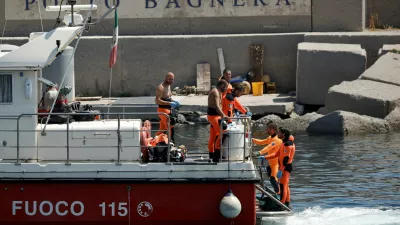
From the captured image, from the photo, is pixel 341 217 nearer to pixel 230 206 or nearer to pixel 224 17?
pixel 230 206

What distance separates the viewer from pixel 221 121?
Answer: 1381 cm

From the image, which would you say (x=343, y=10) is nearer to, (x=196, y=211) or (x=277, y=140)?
(x=277, y=140)

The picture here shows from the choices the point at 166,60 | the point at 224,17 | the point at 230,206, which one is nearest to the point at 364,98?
the point at 224,17

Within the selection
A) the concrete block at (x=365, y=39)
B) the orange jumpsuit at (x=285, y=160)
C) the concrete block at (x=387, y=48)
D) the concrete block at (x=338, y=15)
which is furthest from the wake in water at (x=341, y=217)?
the concrete block at (x=338, y=15)

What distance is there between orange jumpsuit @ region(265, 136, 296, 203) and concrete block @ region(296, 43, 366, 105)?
466 inches

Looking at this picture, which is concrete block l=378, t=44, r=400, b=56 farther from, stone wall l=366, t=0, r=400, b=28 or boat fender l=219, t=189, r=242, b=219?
boat fender l=219, t=189, r=242, b=219

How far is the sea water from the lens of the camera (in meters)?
15.5

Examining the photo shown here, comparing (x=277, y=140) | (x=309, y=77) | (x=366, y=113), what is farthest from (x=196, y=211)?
(x=309, y=77)

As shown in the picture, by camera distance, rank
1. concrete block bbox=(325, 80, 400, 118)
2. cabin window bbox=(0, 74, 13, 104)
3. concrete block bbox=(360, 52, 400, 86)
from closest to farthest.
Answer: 1. cabin window bbox=(0, 74, 13, 104)
2. concrete block bbox=(325, 80, 400, 118)
3. concrete block bbox=(360, 52, 400, 86)

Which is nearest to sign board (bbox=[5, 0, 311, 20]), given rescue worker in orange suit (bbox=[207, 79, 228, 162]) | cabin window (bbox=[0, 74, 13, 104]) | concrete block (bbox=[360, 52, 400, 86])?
concrete block (bbox=[360, 52, 400, 86])

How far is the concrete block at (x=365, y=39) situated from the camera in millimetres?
28156

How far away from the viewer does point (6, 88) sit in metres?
13.8

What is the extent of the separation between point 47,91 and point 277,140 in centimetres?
358

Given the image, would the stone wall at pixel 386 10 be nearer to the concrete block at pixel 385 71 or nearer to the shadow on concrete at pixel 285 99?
the concrete block at pixel 385 71
